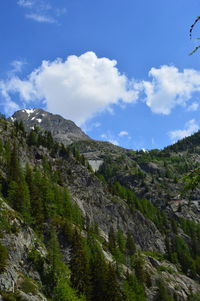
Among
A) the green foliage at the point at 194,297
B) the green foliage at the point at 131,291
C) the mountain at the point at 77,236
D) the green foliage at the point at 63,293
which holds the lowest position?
the green foliage at the point at 194,297

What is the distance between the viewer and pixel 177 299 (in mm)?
92312

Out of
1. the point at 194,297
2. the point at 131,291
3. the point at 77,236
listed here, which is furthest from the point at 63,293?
the point at 194,297

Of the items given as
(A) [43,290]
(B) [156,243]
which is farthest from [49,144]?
(A) [43,290]

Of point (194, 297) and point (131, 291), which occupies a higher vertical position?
point (131, 291)

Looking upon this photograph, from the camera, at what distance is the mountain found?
5303 centimetres

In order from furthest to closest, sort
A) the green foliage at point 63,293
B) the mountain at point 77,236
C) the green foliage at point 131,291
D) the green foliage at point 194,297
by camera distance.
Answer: the green foliage at point 194,297 → the green foliage at point 131,291 → the mountain at point 77,236 → the green foliage at point 63,293

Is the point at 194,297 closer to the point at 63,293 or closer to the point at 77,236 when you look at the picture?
the point at 77,236

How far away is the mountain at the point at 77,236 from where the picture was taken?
53.0 meters

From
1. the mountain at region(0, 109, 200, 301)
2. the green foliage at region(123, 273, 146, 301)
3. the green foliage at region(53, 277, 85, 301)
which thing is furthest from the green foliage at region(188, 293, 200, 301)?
the green foliage at region(53, 277, 85, 301)

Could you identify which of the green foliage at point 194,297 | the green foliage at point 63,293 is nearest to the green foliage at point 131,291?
the green foliage at point 63,293

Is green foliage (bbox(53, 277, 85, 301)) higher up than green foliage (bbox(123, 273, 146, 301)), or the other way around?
green foliage (bbox(53, 277, 85, 301))

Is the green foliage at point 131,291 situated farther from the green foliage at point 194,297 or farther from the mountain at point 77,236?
the green foliage at point 194,297

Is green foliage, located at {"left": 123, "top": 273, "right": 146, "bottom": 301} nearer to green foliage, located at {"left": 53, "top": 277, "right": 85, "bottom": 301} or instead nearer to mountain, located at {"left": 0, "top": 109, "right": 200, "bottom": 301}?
mountain, located at {"left": 0, "top": 109, "right": 200, "bottom": 301}

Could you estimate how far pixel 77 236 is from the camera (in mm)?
69500
